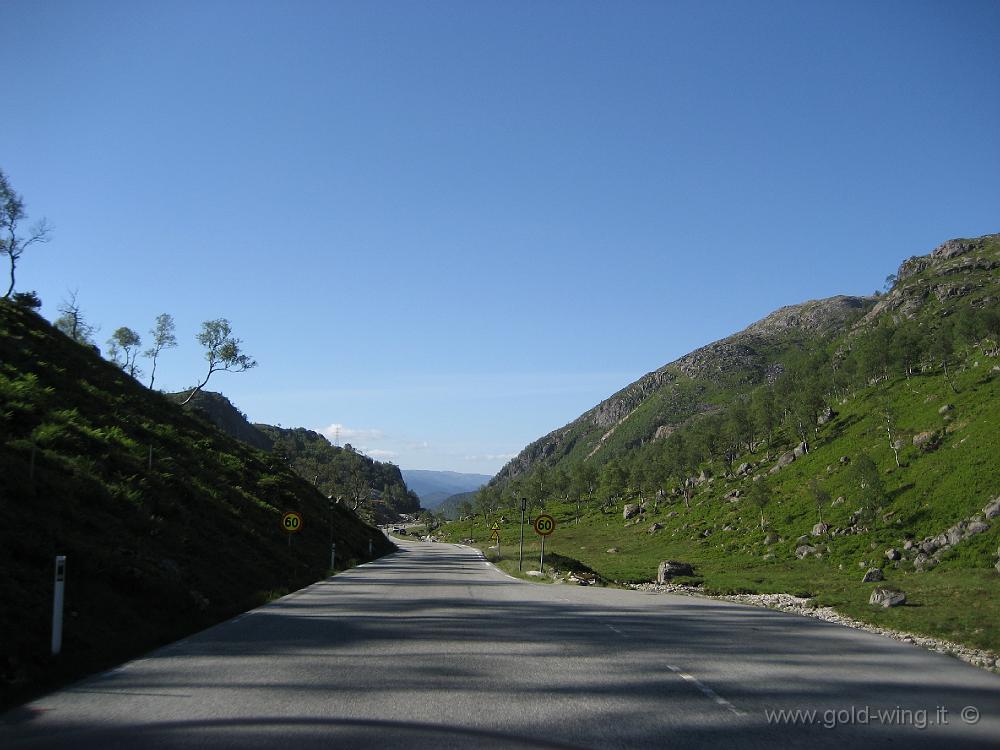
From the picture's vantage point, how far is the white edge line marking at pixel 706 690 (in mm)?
7275

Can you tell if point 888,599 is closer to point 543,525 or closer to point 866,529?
point 543,525

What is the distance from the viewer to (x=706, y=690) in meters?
8.03

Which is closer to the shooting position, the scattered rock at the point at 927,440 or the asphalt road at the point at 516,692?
the asphalt road at the point at 516,692

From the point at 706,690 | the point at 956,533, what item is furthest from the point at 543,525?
the point at 956,533

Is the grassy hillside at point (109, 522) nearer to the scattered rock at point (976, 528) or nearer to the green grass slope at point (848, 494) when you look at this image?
the green grass slope at point (848, 494)

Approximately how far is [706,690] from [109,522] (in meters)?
15.6

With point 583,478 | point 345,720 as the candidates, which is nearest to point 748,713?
point 345,720

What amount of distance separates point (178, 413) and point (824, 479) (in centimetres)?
7023

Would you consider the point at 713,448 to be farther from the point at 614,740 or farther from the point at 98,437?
the point at 614,740

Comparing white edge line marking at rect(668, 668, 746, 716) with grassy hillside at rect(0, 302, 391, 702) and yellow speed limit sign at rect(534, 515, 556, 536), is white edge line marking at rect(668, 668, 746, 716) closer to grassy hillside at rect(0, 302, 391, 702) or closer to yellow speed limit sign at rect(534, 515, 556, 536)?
grassy hillside at rect(0, 302, 391, 702)

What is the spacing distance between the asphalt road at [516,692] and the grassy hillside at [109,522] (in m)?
1.15

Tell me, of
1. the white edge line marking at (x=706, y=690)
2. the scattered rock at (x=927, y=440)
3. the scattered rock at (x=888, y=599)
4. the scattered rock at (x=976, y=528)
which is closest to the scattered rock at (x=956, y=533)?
the scattered rock at (x=976, y=528)

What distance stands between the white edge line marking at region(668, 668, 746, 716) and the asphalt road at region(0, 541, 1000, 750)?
0.04 metres

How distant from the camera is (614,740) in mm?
6102
